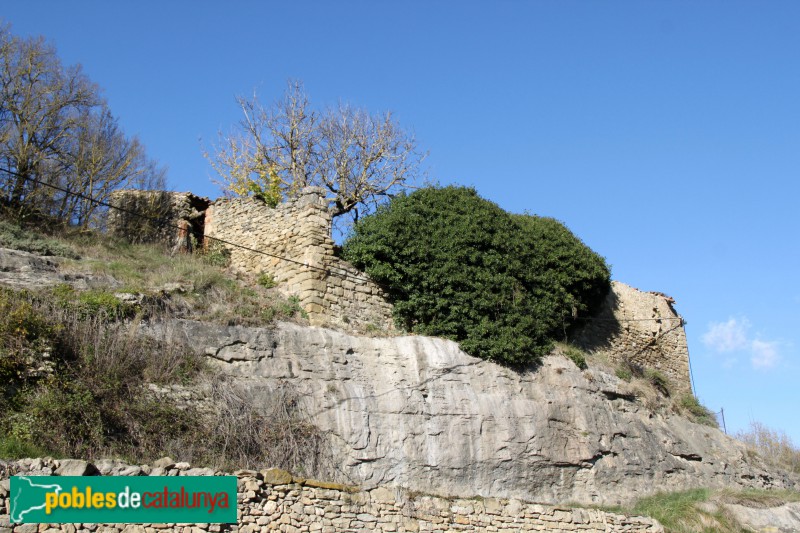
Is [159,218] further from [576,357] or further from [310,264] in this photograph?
[576,357]

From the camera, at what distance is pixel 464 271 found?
18.4m

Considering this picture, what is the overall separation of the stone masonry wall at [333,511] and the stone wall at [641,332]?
7.38 meters

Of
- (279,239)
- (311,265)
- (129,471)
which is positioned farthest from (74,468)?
(279,239)

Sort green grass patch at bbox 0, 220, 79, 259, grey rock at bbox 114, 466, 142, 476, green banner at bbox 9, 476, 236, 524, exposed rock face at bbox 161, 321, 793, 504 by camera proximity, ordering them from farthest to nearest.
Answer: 1. green grass patch at bbox 0, 220, 79, 259
2. exposed rock face at bbox 161, 321, 793, 504
3. grey rock at bbox 114, 466, 142, 476
4. green banner at bbox 9, 476, 236, 524

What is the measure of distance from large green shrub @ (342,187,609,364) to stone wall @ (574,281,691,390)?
10.1ft

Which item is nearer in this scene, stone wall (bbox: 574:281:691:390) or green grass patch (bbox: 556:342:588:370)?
green grass patch (bbox: 556:342:588:370)

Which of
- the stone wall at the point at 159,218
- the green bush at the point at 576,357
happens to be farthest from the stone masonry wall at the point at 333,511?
the stone wall at the point at 159,218

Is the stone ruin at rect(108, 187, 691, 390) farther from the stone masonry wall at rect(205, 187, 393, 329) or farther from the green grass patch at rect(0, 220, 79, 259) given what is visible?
the green grass patch at rect(0, 220, 79, 259)

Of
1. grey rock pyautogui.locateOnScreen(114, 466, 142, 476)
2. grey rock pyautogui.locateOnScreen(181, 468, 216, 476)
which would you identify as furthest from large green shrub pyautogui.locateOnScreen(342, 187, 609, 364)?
grey rock pyautogui.locateOnScreen(114, 466, 142, 476)

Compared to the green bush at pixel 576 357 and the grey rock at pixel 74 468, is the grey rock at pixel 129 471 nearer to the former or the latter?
the grey rock at pixel 74 468

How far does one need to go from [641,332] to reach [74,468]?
17.1 meters

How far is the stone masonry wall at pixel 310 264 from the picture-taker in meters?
17.6

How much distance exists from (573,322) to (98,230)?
11.5m

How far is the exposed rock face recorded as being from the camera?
1496 cm
